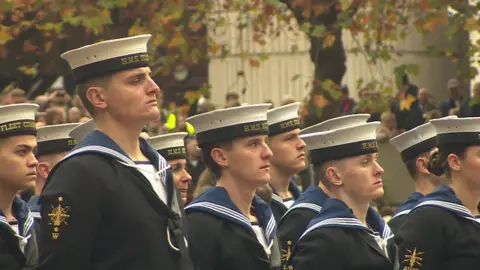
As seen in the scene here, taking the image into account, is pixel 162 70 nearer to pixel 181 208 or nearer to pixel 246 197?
pixel 246 197

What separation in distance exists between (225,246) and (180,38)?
683cm

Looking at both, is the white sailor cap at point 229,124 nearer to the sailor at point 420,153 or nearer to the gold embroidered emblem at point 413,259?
the gold embroidered emblem at point 413,259

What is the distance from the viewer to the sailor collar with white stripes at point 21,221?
7094mm

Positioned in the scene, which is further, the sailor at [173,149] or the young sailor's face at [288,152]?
the sailor at [173,149]

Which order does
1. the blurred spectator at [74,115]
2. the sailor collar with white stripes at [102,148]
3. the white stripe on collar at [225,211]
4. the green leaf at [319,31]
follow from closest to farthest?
the sailor collar with white stripes at [102,148] < the white stripe on collar at [225,211] < the green leaf at [319,31] < the blurred spectator at [74,115]

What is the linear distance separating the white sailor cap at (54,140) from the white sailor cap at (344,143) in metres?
1.74

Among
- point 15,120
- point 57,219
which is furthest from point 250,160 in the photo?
point 57,219

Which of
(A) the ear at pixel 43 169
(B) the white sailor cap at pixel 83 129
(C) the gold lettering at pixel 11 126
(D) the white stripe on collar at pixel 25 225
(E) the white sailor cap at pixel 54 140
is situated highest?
(C) the gold lettering at pixel 11 126

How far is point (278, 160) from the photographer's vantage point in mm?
9727

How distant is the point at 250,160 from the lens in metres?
7.47

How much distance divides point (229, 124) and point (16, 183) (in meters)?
1.16

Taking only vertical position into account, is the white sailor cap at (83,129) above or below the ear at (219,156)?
above

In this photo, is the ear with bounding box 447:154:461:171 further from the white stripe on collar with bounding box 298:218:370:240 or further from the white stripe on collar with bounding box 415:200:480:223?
the white stripe on collar with bounding box 298:218:370:240

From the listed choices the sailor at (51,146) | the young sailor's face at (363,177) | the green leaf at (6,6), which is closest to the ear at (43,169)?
the sailor at (51,146)
